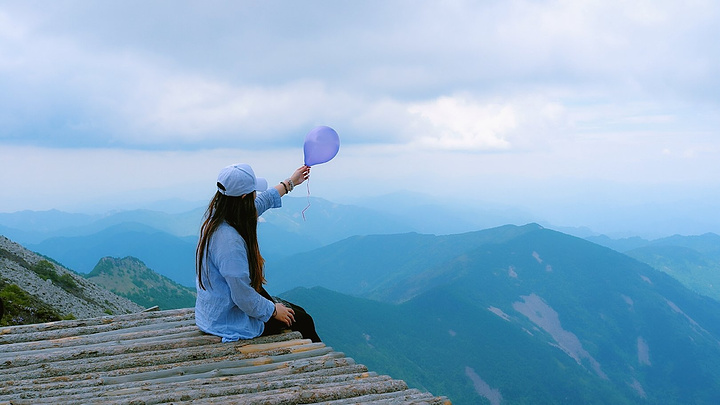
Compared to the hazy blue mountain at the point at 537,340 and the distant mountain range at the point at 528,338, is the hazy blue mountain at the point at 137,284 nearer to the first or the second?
the distant mountain range at the point at 528,338

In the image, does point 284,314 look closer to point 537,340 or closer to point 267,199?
point 267,199

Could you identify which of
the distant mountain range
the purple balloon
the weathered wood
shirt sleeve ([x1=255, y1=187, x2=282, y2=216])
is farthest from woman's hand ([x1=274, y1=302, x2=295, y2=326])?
the distant mountain range

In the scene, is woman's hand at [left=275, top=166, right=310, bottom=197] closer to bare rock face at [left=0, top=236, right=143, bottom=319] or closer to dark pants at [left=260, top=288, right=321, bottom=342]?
dark pants at [left=260, top=288, right=321, bottom=342]

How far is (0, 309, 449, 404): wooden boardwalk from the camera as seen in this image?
529 centimetres

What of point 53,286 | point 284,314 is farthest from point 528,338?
point 284,314

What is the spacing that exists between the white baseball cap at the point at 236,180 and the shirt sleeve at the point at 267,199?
149 cm

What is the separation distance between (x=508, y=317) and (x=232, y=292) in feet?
600

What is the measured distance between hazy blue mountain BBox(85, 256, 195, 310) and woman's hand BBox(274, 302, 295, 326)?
88312 mm

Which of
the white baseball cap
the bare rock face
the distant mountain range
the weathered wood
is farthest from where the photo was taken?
the distant mountain range

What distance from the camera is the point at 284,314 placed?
23.6ft

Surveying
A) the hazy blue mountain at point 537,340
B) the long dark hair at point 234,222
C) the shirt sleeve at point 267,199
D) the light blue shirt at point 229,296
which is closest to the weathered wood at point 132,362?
the light blue shirt at point 229,296

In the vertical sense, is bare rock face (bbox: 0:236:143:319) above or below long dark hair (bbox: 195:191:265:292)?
below

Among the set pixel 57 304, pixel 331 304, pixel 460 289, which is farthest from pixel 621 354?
pixel 57 304

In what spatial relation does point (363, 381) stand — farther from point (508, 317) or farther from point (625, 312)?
Result: point (625, 312)
